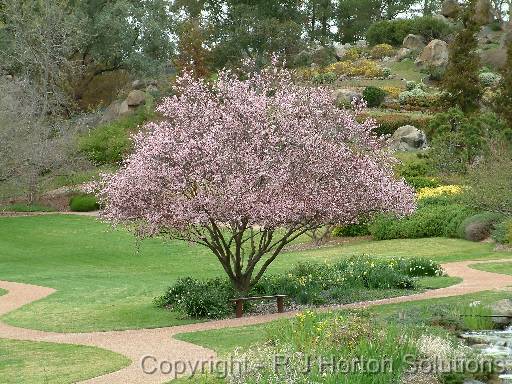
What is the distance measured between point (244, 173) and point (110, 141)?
3306 centimetres

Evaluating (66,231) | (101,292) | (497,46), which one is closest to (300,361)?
(101,292)

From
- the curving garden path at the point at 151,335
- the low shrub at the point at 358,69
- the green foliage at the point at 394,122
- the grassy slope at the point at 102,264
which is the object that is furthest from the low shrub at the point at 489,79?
the curving garden path at the point at 151,335

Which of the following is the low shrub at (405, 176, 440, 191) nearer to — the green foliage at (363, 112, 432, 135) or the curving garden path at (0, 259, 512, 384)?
the green foliage at (363, 112, 432, 135)

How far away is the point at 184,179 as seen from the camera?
52.1 feet

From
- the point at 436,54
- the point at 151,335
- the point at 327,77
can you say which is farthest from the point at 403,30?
the point at 151,335

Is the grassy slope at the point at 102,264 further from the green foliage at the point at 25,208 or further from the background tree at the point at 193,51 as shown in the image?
the background tree at the point at 193,51

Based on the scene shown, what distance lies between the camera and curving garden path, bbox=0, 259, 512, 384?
1206cm

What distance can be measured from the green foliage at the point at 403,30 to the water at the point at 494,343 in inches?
2247

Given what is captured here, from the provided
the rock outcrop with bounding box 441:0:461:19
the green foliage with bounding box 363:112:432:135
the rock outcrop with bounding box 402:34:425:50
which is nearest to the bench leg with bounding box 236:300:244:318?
the green foliage with bounding box 363:112:432:135

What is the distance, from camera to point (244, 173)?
16031 millimetres

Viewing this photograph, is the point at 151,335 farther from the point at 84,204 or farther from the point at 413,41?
the point at 413,41

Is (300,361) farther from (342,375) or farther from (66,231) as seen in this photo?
(66,231)

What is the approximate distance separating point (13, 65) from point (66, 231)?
21.0 metres

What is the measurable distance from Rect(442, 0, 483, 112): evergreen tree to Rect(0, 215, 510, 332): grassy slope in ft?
51.4
